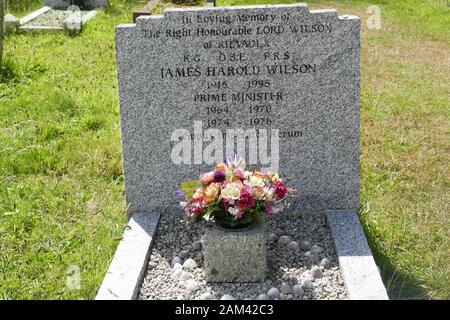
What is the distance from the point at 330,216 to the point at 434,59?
5056mm

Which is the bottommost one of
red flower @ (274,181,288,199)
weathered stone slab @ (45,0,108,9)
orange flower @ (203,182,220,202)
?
red flower @ (274,181,288,199)

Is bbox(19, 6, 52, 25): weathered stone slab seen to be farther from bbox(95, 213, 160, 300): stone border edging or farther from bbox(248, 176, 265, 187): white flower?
bbox(248, 176, 265, 187): white flower

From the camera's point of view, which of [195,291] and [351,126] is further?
[351,126]

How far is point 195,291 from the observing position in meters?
3.77

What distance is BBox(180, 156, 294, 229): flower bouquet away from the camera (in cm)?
367

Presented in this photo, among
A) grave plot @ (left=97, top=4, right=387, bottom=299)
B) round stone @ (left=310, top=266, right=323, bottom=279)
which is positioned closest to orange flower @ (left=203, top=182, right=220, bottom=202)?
grave plot @ (left=97, top=4, right=387, bottom=299)

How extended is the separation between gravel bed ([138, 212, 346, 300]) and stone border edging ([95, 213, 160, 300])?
0.20 ft

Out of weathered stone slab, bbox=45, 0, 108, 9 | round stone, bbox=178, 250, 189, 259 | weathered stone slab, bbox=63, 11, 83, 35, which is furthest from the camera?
weathered stone slab, bbox=45, 0, 108, 9

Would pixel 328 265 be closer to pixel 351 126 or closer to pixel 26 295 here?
pixel 351 126

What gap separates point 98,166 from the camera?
5.54 m

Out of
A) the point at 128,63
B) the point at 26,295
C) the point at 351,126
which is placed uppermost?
the point at 128,63

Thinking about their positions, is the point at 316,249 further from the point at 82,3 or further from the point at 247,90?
the point at 82,3

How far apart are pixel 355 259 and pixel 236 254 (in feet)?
2.16

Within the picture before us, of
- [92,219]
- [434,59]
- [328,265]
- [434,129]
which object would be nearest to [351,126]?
[328,265]
